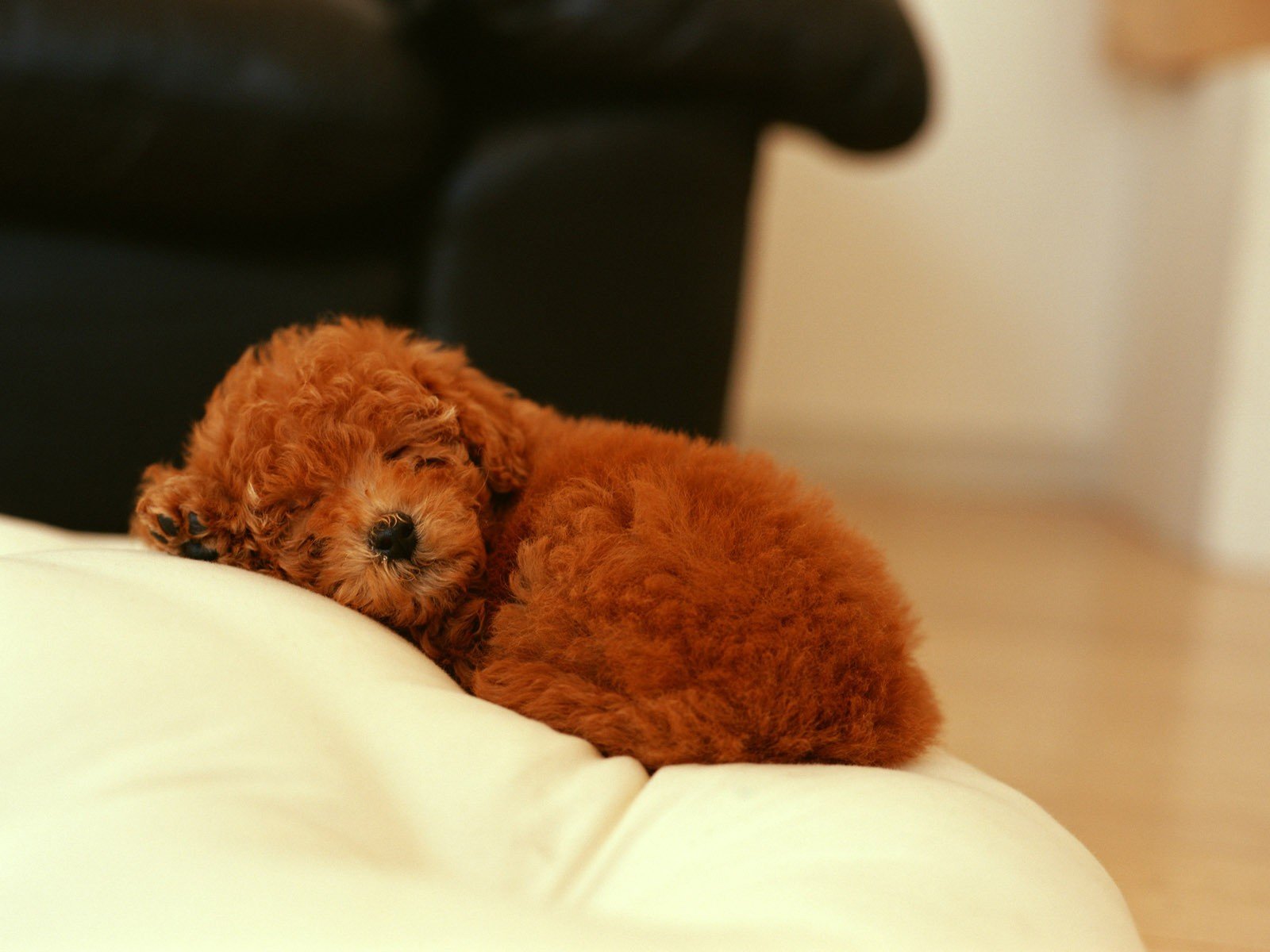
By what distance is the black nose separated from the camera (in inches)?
30.8

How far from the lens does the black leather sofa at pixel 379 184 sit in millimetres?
1377

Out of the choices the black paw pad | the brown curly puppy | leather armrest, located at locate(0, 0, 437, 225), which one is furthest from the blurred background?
the black paw pad

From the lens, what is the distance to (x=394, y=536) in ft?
2.57

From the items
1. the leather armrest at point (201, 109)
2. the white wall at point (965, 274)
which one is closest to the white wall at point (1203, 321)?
the white wall at point (965, 274)

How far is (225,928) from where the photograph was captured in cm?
53

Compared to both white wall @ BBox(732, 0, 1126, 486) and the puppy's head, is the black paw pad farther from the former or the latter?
white wall @ BBox(732, 0, 1126, 486)

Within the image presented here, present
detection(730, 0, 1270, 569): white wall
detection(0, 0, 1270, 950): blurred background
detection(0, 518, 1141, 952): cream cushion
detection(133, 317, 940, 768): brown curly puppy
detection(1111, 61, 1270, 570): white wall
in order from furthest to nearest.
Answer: detection(730, 0, 1270, 569): white wall
detection(1111, 61, 1270, 570): white wall
detection(0, 0, 1270, 950): blurred background
detection(133, 317, 940, 768): brown curly puppy
detection(0, 518, 1141, 952): cream cushion

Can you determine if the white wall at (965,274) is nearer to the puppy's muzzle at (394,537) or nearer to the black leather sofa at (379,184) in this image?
the black leather sofa at (379,184)

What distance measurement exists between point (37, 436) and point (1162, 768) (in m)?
1.40

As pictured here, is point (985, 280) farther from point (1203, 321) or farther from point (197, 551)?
point (197, 551)

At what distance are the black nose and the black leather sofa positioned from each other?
73 cm

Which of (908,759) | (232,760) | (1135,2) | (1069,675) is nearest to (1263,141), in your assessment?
(1135,2)

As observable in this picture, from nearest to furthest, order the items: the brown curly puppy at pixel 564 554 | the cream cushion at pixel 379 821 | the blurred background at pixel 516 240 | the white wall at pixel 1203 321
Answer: the cream cushion at pixel 379 821
the brown curly puppy at pixel 564 554
the blurred background at pixel 516 240
the white wall at pixel 1203 321

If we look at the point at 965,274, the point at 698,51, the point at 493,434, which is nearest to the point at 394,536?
the point at 493,434
